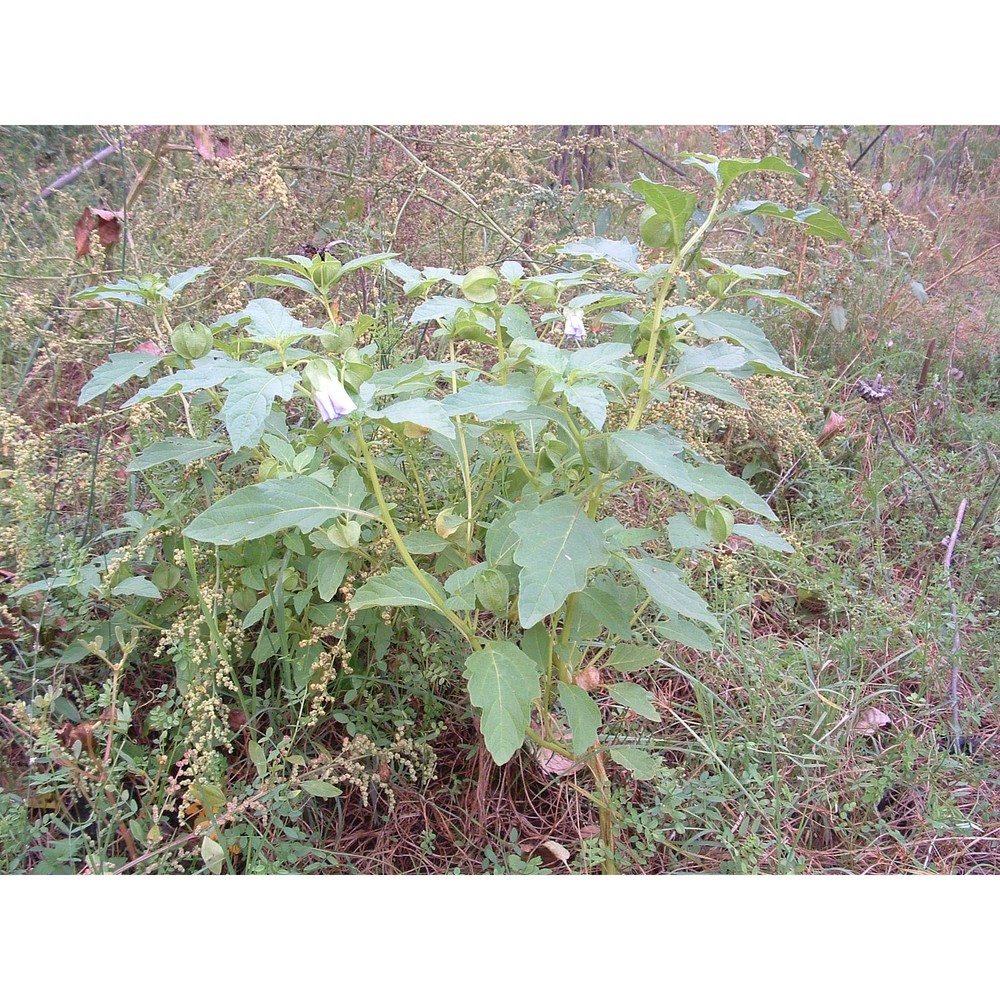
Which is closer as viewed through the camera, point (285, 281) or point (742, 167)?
point (742, 167)

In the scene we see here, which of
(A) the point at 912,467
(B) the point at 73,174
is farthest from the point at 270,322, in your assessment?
(B) the point at 73,174

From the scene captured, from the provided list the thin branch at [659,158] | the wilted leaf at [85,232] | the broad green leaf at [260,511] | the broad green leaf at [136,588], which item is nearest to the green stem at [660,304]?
the broad green leaf at [260,511]

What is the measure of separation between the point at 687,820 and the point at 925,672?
69 cm

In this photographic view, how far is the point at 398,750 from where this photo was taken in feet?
4.34

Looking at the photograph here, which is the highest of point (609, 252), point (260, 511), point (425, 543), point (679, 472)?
point (609, 252)

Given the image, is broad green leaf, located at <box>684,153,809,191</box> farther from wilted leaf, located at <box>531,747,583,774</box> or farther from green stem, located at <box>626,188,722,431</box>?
wilted leaf, located at <box>531,747,583,774</box>

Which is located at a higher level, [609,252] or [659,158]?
[659,158]

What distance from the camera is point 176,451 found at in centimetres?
123

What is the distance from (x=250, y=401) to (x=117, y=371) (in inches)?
16.1

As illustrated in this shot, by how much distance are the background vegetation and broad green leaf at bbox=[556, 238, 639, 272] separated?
38cm

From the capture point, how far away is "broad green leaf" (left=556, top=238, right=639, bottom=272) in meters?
1.12

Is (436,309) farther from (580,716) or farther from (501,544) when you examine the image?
(580,716)

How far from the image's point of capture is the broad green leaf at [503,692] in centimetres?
98

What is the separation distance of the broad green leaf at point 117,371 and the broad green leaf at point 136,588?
351 mm
